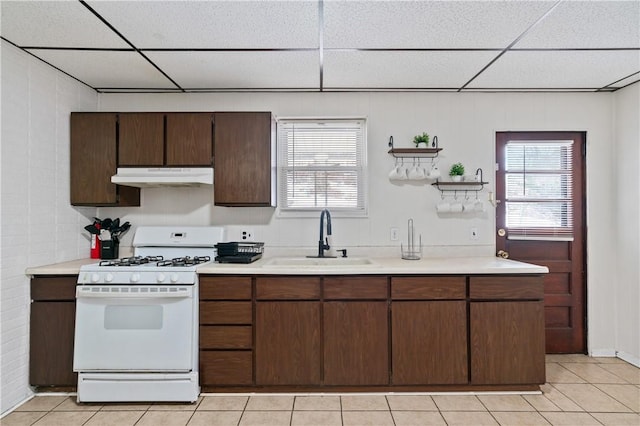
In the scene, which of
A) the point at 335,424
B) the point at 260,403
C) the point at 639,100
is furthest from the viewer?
the point at 639,100

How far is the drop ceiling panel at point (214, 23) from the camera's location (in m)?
2.01

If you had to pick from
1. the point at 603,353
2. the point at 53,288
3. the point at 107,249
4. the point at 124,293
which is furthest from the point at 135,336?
the point at 603,353

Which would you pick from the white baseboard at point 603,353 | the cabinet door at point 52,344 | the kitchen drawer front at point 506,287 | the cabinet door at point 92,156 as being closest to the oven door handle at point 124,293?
the cabinet door at point 52,344

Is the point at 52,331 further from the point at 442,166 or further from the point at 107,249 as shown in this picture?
the point at 442,166

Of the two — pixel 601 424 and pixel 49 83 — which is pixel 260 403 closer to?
pixel 601 424

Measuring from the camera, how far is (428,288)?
2.63m

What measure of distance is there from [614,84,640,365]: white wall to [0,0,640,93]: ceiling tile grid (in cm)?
28

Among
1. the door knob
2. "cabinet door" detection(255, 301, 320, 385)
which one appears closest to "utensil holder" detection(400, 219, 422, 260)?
the door knob

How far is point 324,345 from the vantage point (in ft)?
8.61

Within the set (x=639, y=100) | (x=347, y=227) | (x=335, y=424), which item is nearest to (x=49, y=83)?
(x=347, y=227)

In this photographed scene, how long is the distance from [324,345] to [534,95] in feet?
9.32

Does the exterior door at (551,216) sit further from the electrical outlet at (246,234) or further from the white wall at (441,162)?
the electrical outlet at (246,234)

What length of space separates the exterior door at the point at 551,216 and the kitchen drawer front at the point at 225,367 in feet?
7.74

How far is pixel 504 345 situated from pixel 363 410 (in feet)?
3.53
